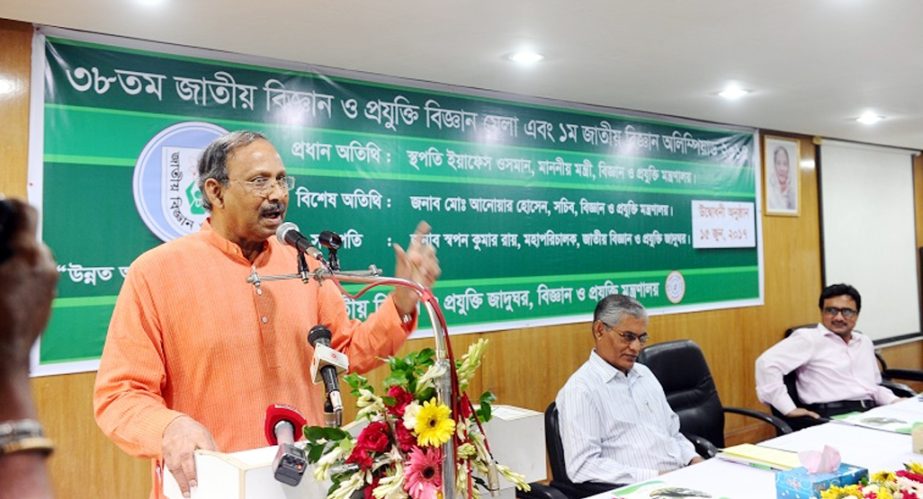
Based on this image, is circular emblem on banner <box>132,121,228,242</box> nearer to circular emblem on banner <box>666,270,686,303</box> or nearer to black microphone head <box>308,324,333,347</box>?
black microphone head <box>308,324,333,347</box>

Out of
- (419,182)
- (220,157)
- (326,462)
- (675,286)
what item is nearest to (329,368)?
(326,462)

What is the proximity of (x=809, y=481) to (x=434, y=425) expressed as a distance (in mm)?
1166

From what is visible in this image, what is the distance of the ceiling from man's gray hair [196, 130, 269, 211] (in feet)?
2.96

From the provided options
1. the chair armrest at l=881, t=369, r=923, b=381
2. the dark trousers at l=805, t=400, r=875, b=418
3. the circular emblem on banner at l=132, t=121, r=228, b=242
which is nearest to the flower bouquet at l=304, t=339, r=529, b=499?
the circular emblem on banner at l=132, t=121, r=228, b=242

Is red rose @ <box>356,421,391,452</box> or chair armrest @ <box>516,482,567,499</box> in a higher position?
red rose @ <box>356,421,391,452</box>

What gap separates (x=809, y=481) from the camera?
1850 millimetres

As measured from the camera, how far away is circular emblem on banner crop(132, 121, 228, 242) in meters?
2.97

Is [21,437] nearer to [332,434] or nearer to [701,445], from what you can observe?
[332,434]

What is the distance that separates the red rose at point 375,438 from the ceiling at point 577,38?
71.5 inches

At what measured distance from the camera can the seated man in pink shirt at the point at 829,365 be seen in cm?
398

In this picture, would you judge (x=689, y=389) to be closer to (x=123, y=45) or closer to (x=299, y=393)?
(x=299, y=393)

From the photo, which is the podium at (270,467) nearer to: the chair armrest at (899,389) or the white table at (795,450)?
the white table at (795,450)

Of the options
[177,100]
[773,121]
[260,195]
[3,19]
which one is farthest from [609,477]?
[773,121]

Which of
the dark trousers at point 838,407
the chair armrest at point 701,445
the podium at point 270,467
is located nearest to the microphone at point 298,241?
the podium at point 270,467
